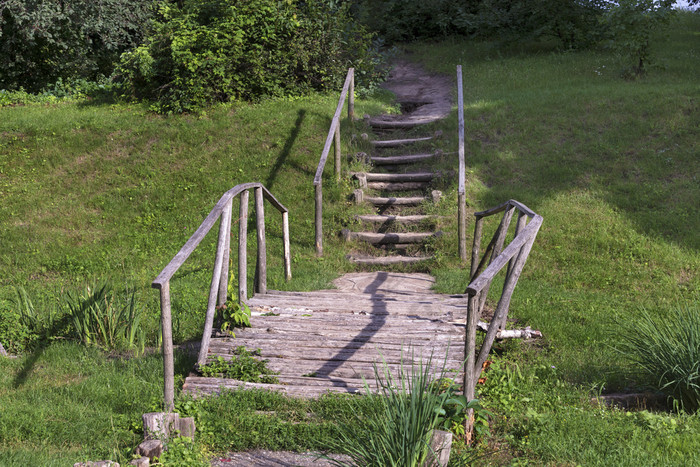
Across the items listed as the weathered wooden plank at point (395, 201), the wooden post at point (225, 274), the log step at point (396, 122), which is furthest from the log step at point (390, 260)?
the log step at point (396, 122)

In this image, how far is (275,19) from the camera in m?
12.1

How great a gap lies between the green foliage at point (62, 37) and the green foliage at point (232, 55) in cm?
204

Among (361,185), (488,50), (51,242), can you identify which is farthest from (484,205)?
(488,50)

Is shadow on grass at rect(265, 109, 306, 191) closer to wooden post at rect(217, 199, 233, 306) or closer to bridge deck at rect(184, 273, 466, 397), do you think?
bridge deck at rect(184, 273, 466, 397)

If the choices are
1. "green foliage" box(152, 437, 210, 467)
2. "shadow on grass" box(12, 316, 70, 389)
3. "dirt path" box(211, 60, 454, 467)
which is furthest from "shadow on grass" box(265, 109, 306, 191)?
"green foliage" box(152, 437, 210, 467)

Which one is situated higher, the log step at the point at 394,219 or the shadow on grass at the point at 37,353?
the log step at the point at 394,219

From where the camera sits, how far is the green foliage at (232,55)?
11383mm

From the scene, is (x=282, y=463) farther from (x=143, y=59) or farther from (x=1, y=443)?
(x=143, y=59)

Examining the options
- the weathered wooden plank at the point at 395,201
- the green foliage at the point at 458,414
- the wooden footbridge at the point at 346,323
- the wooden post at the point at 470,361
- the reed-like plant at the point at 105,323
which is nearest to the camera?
the green foliage at the point at 458,414

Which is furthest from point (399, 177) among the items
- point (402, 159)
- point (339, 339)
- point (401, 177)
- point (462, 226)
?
point (339, 339)

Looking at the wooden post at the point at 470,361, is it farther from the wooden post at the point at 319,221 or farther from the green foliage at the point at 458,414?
the wooden post at the point at 319,221

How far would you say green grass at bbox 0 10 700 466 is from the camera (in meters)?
4.06

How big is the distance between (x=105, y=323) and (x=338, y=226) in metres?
3.76

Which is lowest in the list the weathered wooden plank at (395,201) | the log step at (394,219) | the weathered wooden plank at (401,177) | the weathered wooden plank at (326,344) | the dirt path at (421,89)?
the weathered wooden plank at (326,344)
